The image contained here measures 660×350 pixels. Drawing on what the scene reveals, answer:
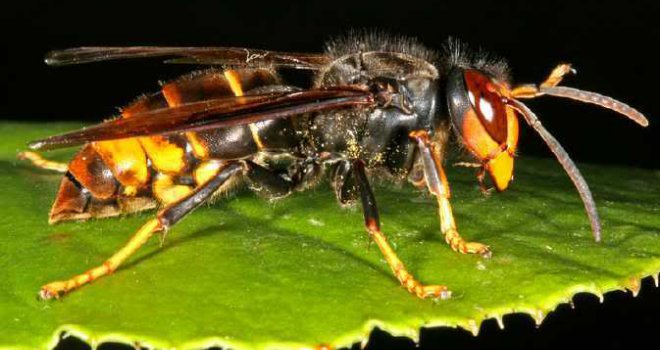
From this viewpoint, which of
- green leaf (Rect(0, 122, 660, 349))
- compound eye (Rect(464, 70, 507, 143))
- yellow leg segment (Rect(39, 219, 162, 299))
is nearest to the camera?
green leaf (Rect(0, 122, 660, 349))

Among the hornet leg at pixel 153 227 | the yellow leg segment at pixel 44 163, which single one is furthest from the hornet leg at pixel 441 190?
the yellow leg segment at pixel 44 163

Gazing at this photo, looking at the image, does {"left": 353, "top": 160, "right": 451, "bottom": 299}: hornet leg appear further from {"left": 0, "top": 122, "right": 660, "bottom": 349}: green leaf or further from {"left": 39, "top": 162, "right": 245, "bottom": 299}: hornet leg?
{"left": 39, "top": 162, "right": 245, "bottom": 299}: hornet leg

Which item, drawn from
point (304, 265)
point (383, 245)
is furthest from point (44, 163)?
point (383, 245)

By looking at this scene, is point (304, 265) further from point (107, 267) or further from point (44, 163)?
point (44, 163)

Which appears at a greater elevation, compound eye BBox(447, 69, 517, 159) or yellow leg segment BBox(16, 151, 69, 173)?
compound eye BBox(447, 69, 517, 159)

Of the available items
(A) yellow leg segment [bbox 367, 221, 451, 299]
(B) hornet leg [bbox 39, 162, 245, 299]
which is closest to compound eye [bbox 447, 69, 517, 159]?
(A) yellow leg segment [bbox 367, 221, 451, 299]

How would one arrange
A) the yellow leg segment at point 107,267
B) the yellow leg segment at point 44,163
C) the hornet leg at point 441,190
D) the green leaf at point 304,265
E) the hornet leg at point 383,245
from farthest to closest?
the yellow leg segment at point 44,163 → the hornet leg at point 441,190 → the hornet leg at point 383,245 → the yellow leg segment at point 107,267 → the green leaf at point 304,265

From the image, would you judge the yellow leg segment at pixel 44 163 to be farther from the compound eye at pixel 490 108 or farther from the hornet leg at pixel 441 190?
the compound eye at pixel 490 108
